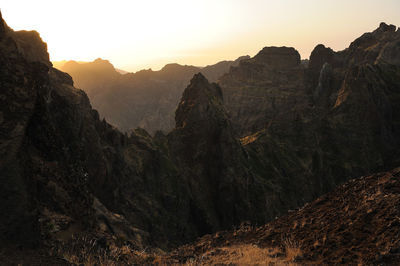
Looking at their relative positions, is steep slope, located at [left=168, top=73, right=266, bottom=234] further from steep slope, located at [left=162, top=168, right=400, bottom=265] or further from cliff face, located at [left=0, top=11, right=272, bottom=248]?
steep slope, located at [left=162, top=168, right=400, bottom=265]

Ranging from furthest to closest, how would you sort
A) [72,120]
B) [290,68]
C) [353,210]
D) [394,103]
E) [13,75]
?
[290,68] < [394,103] < [72,120] < [353,210] < [13,75]

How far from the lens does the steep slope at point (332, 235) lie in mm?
9281

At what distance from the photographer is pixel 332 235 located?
1070cm

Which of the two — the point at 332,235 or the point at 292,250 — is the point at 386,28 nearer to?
the point at 332,235

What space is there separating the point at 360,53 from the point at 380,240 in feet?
546

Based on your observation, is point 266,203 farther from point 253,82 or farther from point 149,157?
point 253,82

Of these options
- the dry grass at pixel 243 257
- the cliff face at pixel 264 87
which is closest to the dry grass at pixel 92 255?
the dry grass at pixel 243 257

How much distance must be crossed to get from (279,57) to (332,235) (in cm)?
18238

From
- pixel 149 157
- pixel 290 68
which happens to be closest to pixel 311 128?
pixel 149 157

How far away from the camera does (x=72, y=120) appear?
27219mm

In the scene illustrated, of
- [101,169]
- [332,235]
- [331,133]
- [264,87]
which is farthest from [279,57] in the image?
[332,235]

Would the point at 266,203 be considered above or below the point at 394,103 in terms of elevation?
below

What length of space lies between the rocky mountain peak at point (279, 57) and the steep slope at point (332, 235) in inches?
6849

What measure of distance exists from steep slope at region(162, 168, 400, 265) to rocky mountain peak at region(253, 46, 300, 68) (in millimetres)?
173958
